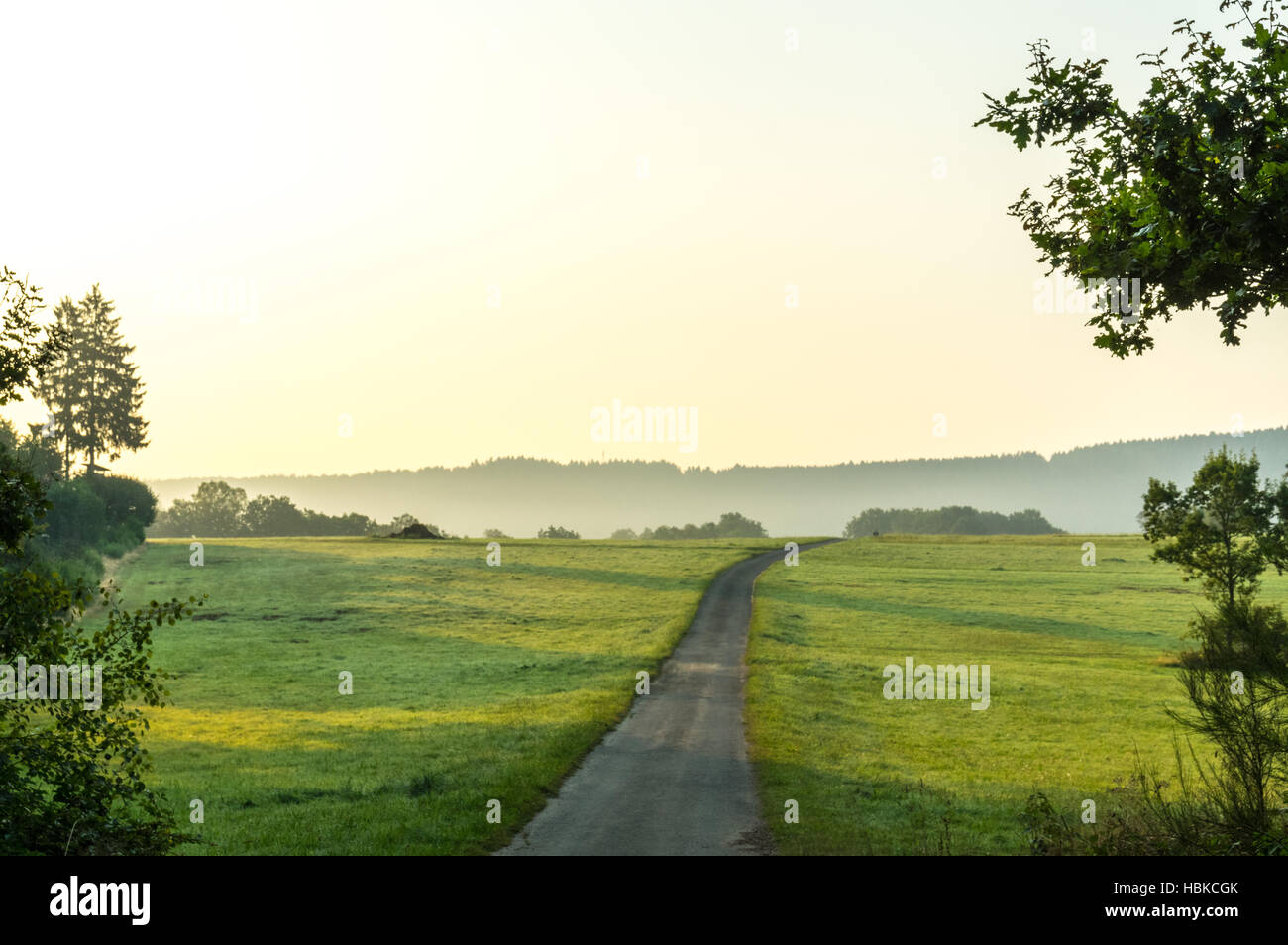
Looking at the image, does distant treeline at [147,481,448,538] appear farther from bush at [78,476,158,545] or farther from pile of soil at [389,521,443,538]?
bush at [78,476,158,545]

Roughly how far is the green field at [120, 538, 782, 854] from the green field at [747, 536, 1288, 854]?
20.0 feet

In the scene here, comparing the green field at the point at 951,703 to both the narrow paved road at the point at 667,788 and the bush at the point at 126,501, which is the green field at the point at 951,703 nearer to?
the narrow paved road at the point at 667,788

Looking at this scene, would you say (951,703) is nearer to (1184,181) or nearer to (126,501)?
(1184,181)

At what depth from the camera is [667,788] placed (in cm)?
1900

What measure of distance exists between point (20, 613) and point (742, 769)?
15.6 metres

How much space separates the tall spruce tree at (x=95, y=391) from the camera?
Answer: 10356cm

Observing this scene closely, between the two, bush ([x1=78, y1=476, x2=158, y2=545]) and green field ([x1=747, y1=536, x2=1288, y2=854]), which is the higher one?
bush ([x1=78, y1=476, x2=158, y2=545])

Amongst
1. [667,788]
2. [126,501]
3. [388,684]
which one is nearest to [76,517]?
[126,501]

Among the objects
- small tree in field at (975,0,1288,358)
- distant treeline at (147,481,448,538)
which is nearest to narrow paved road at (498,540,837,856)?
small tree in field at (975,0,1288,358)

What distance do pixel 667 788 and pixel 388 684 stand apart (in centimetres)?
2333

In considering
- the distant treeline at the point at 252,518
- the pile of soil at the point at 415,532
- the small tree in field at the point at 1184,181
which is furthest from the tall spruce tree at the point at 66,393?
the small tree in field at the point at 1184,181

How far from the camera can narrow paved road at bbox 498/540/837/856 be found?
49.3 ft
